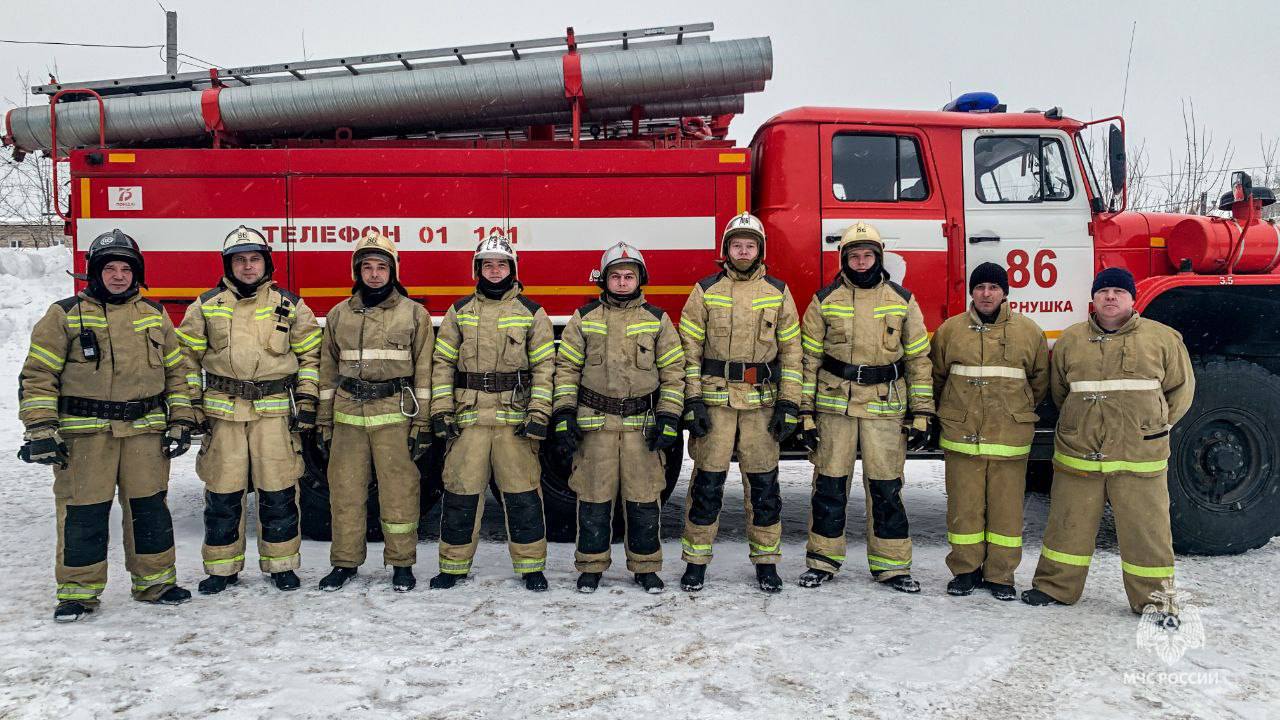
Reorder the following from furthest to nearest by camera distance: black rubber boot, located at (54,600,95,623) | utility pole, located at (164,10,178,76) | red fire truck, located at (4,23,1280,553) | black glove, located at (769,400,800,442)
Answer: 1. utility pole, located at (164,10,178,76)
2. red fire truck, located at (4,23,1280,553)
3. black glove, located at (769,400,800,442)
4. black rubber boot, located at (54,600,95,623)

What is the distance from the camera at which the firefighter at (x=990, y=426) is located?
13.9ft

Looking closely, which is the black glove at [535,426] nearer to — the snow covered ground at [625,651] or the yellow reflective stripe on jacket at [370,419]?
the yellow reflective stripe on jacket at [370,419]

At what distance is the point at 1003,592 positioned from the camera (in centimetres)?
419

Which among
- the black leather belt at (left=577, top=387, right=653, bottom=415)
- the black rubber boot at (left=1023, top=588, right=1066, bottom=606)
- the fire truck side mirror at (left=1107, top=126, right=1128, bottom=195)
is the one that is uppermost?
the fire truck side mirror at (left=1107, top=126, right=1128, bottom=195)

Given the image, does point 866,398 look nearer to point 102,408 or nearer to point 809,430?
point 809,430

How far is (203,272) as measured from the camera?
4.83 meters

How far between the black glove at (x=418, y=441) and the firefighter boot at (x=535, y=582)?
2.98 ft

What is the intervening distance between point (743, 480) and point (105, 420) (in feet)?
10.8

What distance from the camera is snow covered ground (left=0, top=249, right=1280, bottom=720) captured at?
2.96 meters

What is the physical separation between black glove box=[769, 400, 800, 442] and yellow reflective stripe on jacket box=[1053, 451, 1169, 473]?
4.80 ft

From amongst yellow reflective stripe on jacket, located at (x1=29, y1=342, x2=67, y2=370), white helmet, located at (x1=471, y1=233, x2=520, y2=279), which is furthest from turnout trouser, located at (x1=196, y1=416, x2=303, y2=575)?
white helmet, located at (x1=471, y1=233, x2=520, y2=279)

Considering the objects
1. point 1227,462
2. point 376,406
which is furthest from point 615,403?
point 1227,462

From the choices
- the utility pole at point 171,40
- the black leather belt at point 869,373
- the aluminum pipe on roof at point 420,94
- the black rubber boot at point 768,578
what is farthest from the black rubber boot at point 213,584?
the utility pole at point 171,40

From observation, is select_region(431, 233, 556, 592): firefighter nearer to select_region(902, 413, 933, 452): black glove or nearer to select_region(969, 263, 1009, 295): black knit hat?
select_region(902, 413, 933, 452): black glove
